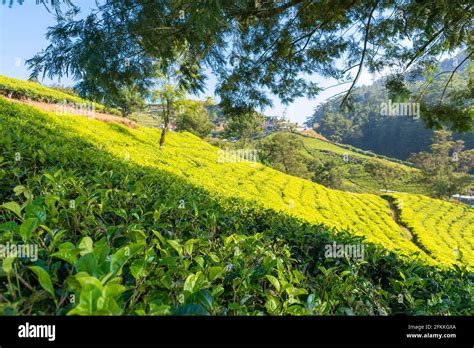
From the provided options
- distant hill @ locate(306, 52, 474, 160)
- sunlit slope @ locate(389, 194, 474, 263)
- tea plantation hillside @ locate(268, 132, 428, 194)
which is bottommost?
sunlit slope @ locate(389, 194, 474, 263)

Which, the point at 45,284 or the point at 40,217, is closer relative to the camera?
the point at 45,284

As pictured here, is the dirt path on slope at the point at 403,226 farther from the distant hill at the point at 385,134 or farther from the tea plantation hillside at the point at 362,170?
the distant hill at the point at 385,134

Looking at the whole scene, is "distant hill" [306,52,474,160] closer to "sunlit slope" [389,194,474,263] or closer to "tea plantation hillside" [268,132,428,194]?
"tea plantation hillside" [268,132,428,194]

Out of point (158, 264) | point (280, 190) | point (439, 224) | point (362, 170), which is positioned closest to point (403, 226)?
point (439, 224)

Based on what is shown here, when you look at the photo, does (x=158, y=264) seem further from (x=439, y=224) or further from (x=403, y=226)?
(x=439, y=224)

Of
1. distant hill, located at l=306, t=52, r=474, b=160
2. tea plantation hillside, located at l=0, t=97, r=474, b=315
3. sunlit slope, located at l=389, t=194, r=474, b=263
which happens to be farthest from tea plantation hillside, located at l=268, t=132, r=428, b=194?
tea plantation hillside, located at l=0, t=97, r=474, b=315

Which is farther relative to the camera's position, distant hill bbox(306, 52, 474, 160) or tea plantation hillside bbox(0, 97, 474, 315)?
distant hill bbox(306, 52, 474, 160)

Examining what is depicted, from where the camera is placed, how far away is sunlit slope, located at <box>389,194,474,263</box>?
76.3ft

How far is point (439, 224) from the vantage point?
33344 millimetres

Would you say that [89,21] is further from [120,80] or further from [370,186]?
[370,186]

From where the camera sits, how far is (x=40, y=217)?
1.05m

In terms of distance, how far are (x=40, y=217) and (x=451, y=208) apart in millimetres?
50880

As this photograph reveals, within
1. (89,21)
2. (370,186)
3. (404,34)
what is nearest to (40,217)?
(89,21)
